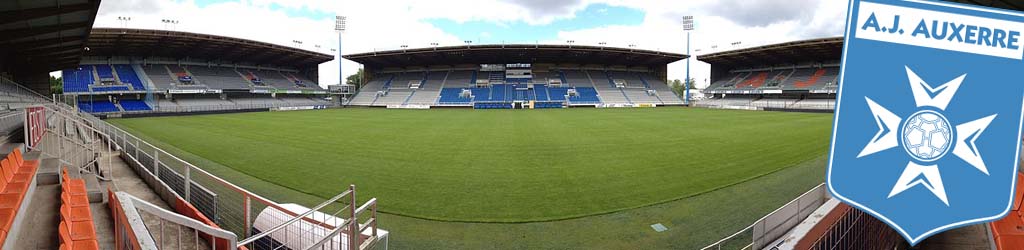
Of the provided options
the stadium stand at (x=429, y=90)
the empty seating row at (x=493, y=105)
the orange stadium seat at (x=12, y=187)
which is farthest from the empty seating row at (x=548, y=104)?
the orange stadium seat at (x=12, y=187)

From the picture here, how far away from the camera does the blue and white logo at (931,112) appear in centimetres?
127

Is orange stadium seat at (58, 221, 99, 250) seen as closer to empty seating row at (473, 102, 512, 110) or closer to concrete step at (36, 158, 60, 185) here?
concrete step at (36, 158, 60, 185)

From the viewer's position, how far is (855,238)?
2875 millimetres

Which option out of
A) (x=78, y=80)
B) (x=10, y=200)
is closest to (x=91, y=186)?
(x=10, y=200)

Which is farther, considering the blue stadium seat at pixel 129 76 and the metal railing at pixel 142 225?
the blue stadium seat at pixel 129 76

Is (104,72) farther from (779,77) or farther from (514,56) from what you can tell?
(779,77)

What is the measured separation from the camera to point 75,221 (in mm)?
3957

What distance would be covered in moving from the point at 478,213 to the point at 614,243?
2041 mm

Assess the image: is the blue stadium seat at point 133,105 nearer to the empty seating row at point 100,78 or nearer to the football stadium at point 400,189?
the empty seating row at point 100,78

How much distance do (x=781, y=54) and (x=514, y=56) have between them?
3334 cm

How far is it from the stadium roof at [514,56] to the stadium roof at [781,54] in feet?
20.6

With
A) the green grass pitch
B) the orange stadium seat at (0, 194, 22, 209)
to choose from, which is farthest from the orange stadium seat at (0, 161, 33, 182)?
the green grass pitch

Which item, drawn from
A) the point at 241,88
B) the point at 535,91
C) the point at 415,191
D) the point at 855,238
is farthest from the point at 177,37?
the point at 855,238

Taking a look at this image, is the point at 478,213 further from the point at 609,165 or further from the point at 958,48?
the point at 958,48
